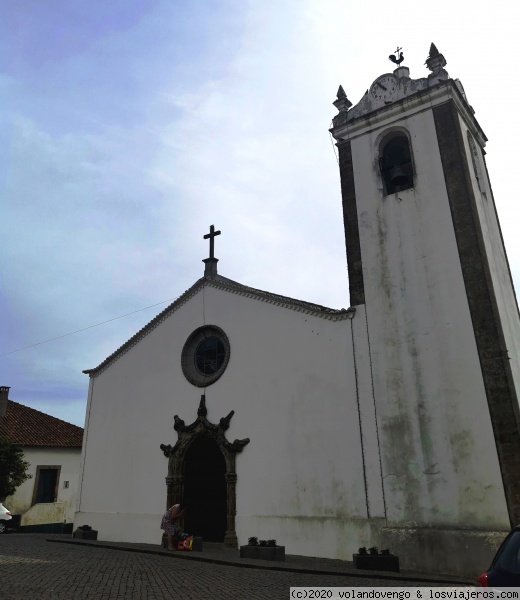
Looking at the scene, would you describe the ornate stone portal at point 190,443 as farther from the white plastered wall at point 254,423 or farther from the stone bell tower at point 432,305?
the stone bell tower at point 432,305

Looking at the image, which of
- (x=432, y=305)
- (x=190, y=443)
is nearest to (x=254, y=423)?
(x=190, y=443)

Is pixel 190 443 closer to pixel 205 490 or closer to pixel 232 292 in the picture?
pixel 205 490

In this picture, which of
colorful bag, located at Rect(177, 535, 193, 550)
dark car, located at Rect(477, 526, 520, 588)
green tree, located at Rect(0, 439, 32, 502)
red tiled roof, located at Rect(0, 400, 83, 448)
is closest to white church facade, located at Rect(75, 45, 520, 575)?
colorful bag, located at Rect(177, 535, 193, 550)

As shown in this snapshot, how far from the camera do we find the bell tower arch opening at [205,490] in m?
14.2

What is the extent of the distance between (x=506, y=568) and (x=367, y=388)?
817 cm

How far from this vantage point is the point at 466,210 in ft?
40.5

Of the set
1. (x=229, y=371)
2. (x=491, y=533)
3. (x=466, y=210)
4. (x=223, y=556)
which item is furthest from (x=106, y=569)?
(x=466, y=210)

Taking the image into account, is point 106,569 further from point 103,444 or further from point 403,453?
point 103,444

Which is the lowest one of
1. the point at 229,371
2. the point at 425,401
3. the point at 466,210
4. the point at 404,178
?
the point at 425,401

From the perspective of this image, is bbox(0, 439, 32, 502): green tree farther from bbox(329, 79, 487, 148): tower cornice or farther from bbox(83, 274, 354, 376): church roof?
bbox(329, 79, 487, 148): tower cornice

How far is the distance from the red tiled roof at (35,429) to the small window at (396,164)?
21.2 meters

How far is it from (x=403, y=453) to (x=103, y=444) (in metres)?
10.6

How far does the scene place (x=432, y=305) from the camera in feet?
39.8

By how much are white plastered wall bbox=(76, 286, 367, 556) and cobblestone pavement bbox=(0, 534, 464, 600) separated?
2.45m
